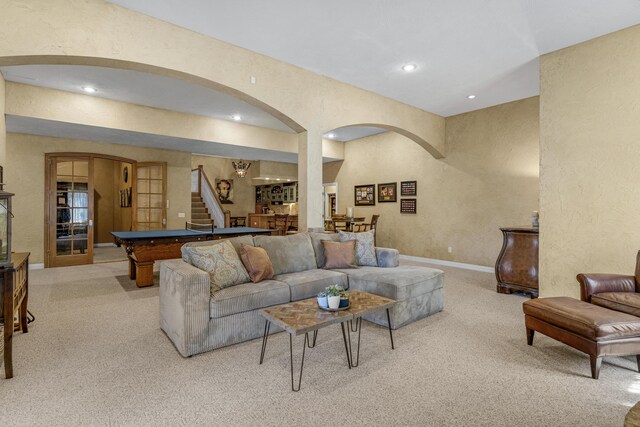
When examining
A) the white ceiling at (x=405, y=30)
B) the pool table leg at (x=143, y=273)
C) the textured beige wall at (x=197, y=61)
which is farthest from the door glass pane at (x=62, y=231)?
the white ceiling at (x=405, y=30)

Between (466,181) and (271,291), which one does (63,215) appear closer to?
(271,291)

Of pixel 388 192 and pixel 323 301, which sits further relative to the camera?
pixel 388 192

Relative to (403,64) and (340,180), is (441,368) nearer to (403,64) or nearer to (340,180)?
(403,64)

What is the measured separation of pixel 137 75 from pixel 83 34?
172 centimetres

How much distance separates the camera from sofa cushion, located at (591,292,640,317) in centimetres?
261

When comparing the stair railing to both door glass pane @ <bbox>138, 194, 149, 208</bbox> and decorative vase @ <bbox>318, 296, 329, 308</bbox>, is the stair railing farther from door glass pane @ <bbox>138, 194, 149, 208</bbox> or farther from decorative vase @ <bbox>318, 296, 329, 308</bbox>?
decorative vase @ <bbox>318, 296, 329, 308</bbox>

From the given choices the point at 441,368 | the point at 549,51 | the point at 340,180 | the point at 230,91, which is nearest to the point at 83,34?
the point at 230,91

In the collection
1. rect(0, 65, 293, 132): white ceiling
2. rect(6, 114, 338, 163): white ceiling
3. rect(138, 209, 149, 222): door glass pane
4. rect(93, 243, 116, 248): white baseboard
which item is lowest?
rect(93, 243, 116, 248): white baseboard

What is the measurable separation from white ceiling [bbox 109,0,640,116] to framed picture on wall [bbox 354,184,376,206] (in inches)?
155

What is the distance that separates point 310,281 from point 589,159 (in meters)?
3.65

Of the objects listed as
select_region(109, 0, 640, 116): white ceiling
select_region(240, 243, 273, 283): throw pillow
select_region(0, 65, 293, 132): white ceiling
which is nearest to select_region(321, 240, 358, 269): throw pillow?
select_region(240, 243, 273, 283): throw pillow

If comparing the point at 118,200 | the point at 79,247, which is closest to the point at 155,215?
the point at 79,247

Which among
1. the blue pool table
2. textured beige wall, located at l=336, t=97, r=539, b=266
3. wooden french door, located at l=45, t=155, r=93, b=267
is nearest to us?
the blue pool table

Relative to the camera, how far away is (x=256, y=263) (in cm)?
337
